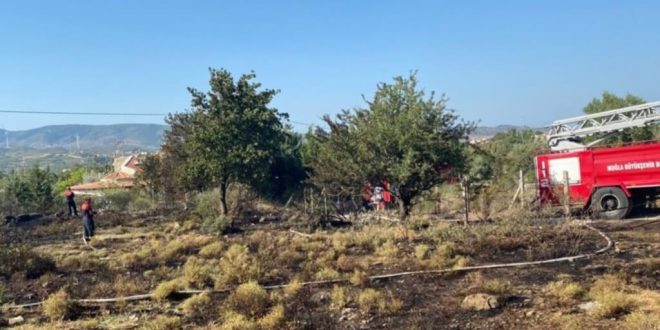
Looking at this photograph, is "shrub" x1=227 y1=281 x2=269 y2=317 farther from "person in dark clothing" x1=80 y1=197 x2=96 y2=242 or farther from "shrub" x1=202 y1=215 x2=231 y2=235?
"person in dark clothing" x1=80 y1=197 x2=96 y2=242

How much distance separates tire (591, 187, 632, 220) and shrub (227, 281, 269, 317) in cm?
1357

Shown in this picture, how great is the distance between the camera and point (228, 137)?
23.6m

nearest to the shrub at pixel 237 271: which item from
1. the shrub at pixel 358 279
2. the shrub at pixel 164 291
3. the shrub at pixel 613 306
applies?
the shrub at pixel 164 291

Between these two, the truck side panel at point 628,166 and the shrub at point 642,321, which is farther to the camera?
the truck side panel at point 628,166

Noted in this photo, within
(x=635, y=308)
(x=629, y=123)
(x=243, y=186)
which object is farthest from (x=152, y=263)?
(x=629, y=123)

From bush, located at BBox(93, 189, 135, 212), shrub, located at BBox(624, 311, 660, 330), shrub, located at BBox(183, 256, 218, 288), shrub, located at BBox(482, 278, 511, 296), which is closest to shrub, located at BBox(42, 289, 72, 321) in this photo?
shrub, located at BBox(183, 256, 218, 288)

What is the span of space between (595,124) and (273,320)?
2035 centimetres

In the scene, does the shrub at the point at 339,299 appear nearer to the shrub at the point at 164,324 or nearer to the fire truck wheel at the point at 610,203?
the shrub at the point at 164,324

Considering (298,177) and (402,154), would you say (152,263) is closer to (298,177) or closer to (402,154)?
(402,154)

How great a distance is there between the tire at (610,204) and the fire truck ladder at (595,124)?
4.43 meters

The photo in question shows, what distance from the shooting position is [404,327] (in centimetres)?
690

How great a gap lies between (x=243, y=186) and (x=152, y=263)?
13.6 m

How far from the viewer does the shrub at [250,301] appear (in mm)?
7922

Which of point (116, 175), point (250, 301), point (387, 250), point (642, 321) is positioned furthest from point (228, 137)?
point (116, 175)
